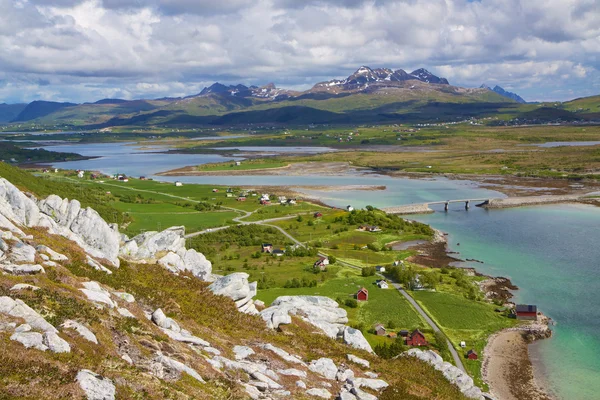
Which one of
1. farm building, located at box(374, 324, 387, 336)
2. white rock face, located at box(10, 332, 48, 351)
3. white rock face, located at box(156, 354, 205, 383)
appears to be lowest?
farm building, located at box(374, 324, 387, 336)

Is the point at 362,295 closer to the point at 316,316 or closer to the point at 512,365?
the point at 512,365

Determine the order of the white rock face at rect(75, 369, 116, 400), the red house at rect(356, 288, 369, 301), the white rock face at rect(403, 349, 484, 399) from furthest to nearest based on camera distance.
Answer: the red house at rect(356, 288, 369, 301) → the white rock face at rect(403, 349, 484, 399) → the white rock face at rect(75, 369, 116, 400)

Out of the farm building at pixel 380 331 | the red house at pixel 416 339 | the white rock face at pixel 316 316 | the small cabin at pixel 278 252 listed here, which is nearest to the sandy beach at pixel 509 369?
the red house at pixel 416 339

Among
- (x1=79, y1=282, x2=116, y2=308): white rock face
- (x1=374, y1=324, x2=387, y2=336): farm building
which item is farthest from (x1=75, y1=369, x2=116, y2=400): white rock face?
(x1=374, y1=324, x2=387, y2=336): farm building

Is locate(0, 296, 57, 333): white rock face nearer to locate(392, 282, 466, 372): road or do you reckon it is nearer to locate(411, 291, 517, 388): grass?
locate(392, 282, 466, 372): road

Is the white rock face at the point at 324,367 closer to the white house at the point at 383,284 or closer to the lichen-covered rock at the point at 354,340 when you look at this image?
the lichen-covered rock at the point at 354,340

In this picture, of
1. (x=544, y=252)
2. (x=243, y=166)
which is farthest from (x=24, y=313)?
(x=243, y=166)
